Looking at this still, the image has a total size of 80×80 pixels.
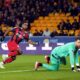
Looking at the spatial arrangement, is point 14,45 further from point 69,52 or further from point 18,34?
point 69,52

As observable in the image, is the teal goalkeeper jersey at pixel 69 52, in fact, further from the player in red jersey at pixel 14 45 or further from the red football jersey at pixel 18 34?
the red football jersey at pixel 18 34

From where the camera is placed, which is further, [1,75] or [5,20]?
[5,20]

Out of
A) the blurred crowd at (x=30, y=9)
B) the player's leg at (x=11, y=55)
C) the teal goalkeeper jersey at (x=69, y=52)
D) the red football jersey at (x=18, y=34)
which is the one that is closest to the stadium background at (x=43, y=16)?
the blurred crowd at (x=30, y=9)

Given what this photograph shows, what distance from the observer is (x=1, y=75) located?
14.2 metres

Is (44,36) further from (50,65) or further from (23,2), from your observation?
(50,65)

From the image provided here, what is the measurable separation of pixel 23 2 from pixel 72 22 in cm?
412

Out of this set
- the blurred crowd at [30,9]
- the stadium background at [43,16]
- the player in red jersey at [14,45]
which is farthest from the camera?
the blurred crowd at [30,9]

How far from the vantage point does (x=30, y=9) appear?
30469 mm

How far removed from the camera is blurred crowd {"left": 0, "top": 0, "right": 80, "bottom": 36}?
97.1ft

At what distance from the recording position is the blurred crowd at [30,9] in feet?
97.1

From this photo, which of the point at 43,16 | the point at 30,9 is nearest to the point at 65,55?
the point at 30,9

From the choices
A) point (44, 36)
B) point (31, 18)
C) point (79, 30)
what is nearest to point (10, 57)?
point (44, 36)

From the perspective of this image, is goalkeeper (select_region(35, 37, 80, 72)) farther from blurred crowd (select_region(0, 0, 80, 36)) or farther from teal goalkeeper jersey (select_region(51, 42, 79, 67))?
blurred crowd (select_region(0, 0, 80, 36))

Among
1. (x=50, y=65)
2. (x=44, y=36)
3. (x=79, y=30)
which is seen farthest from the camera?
(x=79, y=30)
